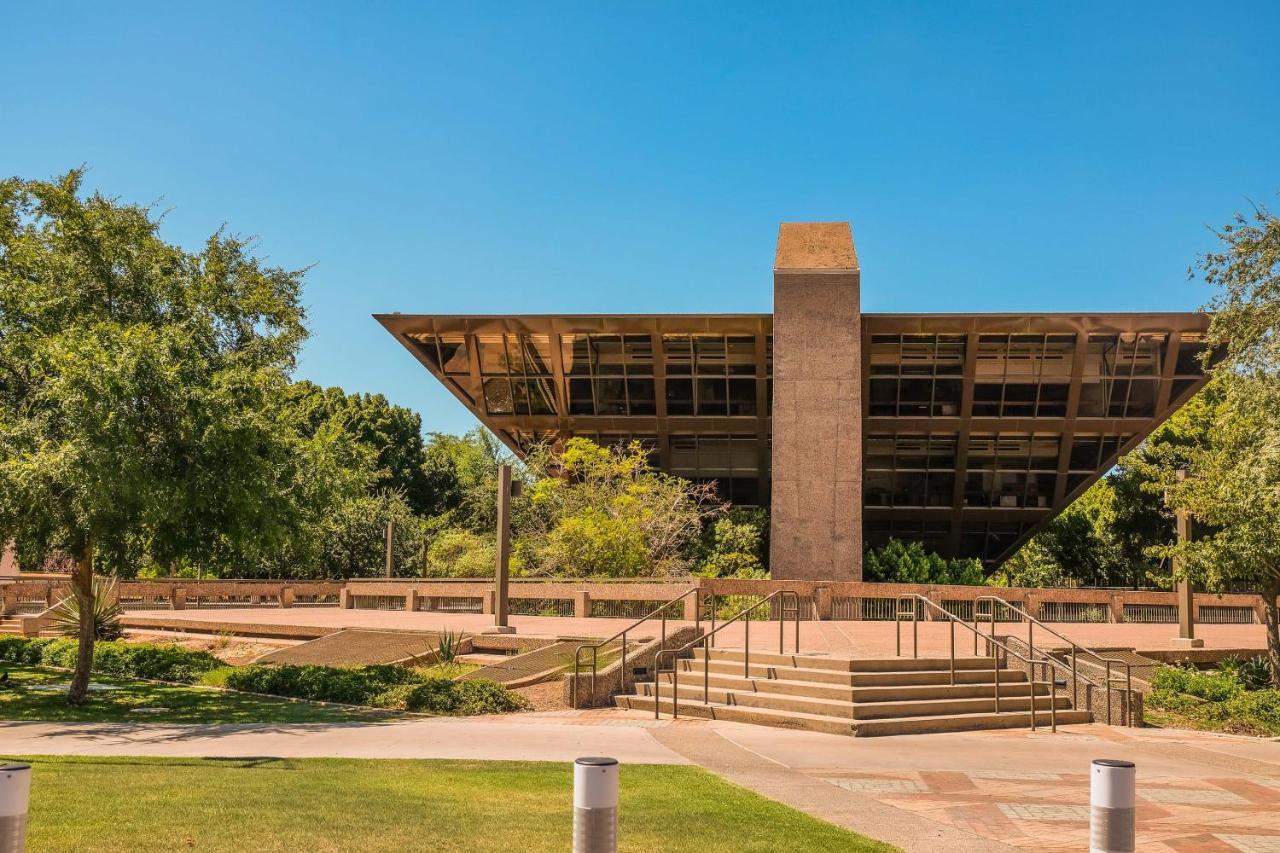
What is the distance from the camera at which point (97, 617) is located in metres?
24.5

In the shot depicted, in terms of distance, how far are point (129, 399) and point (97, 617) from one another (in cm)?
1052

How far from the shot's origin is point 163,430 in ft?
54.9

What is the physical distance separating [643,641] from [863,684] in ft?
16.2

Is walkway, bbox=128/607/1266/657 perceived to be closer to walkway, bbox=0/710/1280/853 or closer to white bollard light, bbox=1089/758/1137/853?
walkway, bbox=0/710/1280/853

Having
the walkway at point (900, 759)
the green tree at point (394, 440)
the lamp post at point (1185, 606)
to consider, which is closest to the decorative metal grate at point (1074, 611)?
the lamp post at point (1185, 606)

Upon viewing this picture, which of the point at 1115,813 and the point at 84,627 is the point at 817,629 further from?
the point at 1115,813

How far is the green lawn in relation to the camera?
54.0 feet

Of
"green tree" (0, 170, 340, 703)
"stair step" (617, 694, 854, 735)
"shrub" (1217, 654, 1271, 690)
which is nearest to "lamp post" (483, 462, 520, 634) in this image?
"green tree" (0, 170, 340, 703)

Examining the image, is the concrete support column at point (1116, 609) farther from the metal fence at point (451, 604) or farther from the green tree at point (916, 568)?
the metal fence at point (451, 604)

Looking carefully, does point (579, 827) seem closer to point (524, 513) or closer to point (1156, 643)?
point (1156, 643)

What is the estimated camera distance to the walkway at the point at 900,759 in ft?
29.6

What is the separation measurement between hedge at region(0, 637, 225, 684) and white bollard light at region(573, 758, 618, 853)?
61.5 feet

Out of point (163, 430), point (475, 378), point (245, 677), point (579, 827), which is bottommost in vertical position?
point (245, 677)

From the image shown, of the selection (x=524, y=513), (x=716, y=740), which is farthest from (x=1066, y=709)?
(x=524, y=513)
